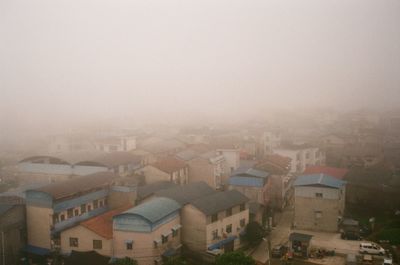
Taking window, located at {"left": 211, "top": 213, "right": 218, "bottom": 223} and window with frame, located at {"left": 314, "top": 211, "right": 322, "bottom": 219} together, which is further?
window with frame, located at {"left": 314, "top": 211, "right": 322, "bottom": 219}

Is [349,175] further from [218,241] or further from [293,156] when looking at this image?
[218,241]

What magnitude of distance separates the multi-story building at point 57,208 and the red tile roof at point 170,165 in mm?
2838

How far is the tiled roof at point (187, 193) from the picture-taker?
10.8 m

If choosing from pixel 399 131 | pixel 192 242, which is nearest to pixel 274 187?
pixel 192 242

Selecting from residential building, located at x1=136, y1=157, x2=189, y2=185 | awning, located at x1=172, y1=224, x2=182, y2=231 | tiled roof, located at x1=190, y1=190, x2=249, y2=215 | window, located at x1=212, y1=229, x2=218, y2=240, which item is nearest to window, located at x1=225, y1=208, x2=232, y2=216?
tiled roof, located at x1=190, y1=190, x2=249, y2=215

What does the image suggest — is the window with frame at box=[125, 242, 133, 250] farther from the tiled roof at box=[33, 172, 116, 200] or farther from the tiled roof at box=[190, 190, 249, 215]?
the tiled roof at box=[33, 172, 116, 200]

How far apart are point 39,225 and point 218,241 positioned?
4.72 m

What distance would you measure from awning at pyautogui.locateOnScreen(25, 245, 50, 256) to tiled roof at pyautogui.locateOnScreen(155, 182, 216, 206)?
3.24m

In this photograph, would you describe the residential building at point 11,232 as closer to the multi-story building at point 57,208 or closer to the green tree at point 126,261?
the multi-story building at point 57,208

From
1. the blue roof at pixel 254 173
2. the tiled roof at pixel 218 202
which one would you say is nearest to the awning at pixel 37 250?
the tiled roof at pixel 218 202

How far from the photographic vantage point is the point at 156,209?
9.58 meters

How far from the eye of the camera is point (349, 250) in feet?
32.2

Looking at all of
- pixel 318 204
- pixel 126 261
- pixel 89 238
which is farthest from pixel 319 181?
pixel 89 238

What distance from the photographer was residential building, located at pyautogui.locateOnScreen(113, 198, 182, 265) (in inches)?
354
